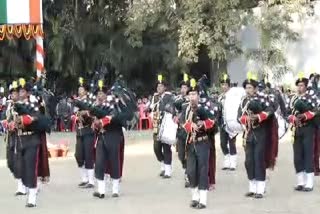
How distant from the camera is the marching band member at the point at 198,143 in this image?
404 inches

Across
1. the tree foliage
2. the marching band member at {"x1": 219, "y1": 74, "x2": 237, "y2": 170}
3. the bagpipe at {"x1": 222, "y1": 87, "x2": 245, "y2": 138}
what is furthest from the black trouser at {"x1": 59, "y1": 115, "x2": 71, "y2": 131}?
the bagpipe at {"x1": 222, "y1": 87, "x2": 245, "y2": 138}

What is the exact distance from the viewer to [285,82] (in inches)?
1059

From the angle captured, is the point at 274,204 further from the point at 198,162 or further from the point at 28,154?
the point at 28,154

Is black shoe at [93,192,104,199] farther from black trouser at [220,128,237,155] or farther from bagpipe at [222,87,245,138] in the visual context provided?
black trouser at [220,128,237,155]

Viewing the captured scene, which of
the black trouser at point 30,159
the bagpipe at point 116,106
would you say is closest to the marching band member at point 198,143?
the bagpipe at point 116,106

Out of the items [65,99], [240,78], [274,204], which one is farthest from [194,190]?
[240,78]

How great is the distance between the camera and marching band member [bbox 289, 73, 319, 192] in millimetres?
11555

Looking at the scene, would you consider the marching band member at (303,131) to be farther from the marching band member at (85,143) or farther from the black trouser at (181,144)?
the marching band member at (85,143)

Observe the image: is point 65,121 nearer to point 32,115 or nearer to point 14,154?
point 14,154

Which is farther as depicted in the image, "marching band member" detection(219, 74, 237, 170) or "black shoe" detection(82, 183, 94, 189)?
"marching band member" detection(219, 74, 237, 170)

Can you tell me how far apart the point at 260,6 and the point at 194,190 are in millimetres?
16998

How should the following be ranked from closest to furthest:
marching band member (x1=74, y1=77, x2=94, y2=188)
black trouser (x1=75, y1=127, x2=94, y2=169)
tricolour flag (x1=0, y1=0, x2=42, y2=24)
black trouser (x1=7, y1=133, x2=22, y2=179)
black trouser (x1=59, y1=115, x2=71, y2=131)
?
black trouser (x1=7, y1=133, x2=22, y2=179) < marching band member (x1=74, y1=77, x2=94, y2=188) < black trouser (x1=75, y1=127, x2=94, y2=169) < tricolour flag (x1=0, y1=0, x2=42, y2=24) < black trouser (x1=59, y1=115, x2=71, y2=131)

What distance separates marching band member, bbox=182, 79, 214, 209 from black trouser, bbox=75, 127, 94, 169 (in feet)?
8.61

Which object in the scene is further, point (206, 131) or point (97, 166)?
point (97, 166)
